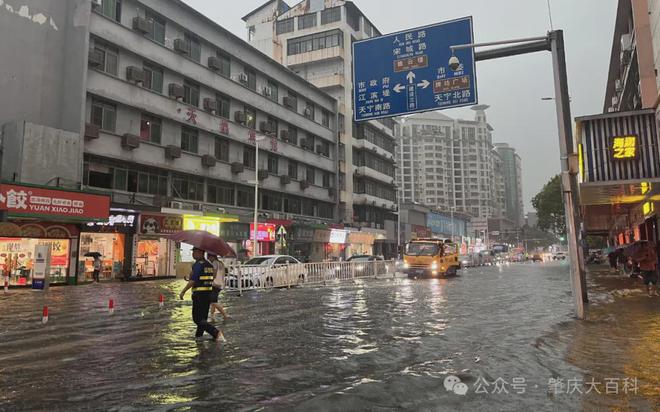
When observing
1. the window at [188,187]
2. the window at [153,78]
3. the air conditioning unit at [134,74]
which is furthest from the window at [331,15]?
the air conditioning unit at [134,74]

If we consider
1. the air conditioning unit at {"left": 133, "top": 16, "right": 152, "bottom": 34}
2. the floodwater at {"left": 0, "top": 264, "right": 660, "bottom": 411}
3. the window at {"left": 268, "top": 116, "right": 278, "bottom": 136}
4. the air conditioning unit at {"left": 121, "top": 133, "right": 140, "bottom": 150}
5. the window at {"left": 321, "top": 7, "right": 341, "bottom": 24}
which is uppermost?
the window at {"left": 321, "top": 7, "right": 341, "bottom": 24}

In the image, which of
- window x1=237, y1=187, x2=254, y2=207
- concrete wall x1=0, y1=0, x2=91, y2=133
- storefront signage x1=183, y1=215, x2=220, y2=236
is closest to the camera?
concrete wall x1=0, y1=0, x2=91, y2=133

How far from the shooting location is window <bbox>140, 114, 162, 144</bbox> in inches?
1166

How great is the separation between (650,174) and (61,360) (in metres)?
15.8

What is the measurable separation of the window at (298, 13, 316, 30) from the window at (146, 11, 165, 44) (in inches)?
1021

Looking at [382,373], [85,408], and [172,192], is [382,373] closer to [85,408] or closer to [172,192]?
[85,408]

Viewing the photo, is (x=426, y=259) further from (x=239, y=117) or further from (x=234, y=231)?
(x=239, y=117)

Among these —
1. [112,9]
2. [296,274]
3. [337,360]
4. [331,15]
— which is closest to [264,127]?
[112,9]

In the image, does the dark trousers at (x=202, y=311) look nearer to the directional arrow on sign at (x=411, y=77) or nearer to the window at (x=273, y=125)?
the directional arrow on sign at (x=411, y=77)

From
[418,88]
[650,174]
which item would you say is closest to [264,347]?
[418,88]

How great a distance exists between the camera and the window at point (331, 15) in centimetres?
5250

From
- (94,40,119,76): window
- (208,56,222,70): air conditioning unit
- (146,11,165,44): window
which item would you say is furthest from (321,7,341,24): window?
(94,40,119,76): window

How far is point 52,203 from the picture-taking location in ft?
73.3

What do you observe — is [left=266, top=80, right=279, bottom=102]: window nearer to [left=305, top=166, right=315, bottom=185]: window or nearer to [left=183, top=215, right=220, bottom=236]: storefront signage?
[left=305, top=166, right=315, bottom=185]: window
